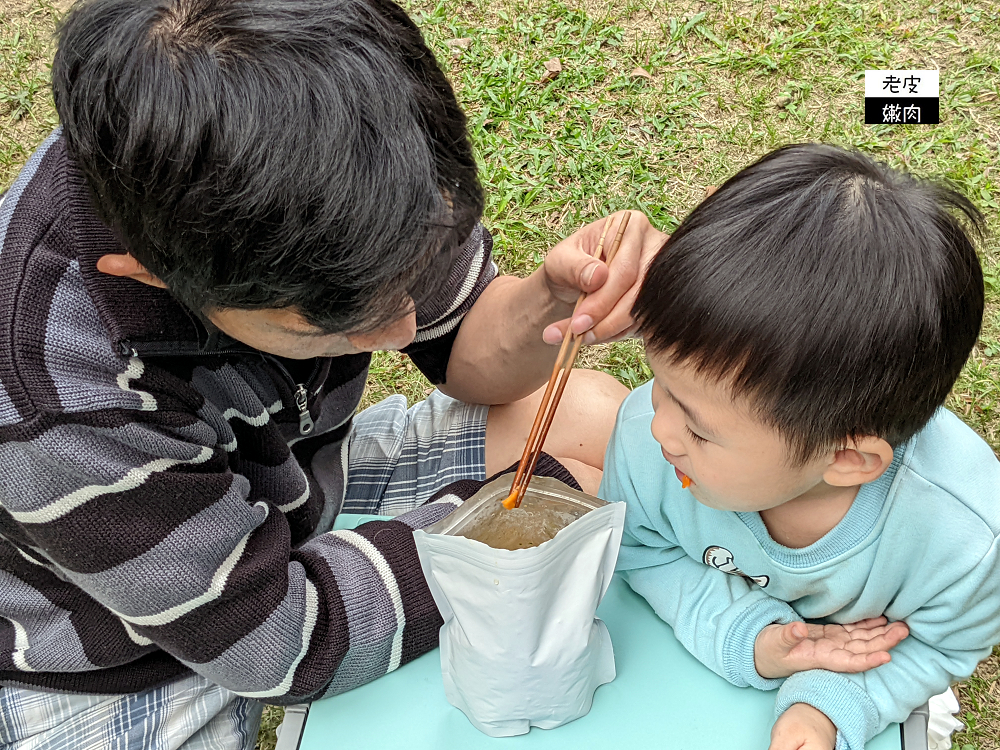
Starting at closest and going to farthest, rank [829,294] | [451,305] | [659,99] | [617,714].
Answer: [829,294], [617,714], [451,305], [659,99]

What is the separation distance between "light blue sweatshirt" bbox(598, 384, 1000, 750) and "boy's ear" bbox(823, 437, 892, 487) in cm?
9

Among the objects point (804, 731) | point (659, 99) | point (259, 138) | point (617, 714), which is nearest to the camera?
point (259, 138)

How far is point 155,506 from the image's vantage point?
44.6 inches

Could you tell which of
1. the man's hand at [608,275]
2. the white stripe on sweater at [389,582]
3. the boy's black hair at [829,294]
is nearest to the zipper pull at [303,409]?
the white stripe on sweater at [389,582]

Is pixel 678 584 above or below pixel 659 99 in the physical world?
below

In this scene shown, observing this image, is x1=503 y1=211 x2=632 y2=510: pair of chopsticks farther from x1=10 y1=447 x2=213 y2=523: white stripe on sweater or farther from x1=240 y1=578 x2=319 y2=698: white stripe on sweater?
x1=10 y1=447 x2=213 y2=523: white stripe on sweater

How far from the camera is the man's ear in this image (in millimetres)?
1067

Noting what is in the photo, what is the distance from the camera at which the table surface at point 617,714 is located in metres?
1.29

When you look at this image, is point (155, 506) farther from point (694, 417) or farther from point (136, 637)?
point (694, 417)

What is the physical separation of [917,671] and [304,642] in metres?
0.93

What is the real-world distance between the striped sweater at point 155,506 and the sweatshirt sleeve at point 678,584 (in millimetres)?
281

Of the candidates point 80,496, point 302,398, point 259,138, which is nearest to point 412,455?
point 302,398

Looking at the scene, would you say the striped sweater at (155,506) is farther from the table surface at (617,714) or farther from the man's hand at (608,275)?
the man's hand at (608,275)

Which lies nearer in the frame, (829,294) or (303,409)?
(829,294)
